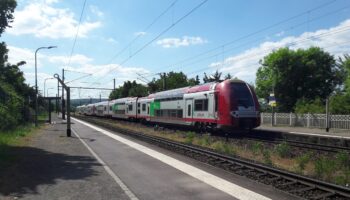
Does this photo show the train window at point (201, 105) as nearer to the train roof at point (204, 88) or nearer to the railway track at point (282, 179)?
the train roof at point (204, 88)

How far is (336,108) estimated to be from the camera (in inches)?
1784

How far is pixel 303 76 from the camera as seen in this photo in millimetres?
77125

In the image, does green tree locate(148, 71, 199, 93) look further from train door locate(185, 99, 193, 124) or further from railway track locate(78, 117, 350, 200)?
railway track locate(78, 117, 350, 200)

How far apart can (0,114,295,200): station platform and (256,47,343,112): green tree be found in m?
62.8

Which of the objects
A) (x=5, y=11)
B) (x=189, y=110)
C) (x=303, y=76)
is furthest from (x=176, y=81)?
(x=5, y=11)

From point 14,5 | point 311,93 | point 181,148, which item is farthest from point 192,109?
point 311,93

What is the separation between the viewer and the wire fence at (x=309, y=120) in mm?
37013

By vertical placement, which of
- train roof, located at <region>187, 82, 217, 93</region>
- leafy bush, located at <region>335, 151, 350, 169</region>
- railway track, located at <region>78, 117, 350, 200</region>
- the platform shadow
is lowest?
the platform shadow

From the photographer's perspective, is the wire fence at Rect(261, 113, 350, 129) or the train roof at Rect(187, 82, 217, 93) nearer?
the train roof at Rect(187, 82, 217, 93)

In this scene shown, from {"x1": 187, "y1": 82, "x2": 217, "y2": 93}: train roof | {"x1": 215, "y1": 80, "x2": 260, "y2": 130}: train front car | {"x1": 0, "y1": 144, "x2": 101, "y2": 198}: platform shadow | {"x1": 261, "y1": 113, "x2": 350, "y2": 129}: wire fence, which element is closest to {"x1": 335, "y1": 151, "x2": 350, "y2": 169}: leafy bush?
{"x1": 0, "y1": 144, "x2": 101, "y2": 198}: platform shadow

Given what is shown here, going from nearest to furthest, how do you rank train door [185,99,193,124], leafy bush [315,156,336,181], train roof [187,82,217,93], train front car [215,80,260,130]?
Result: leafy bush [315,156,336,181], train front car [215,80,260,130], train roof [187,82,217,93], train door [185,99,193,124]

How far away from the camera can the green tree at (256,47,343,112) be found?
76.5m

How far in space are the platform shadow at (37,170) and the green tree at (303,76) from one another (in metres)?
63.2

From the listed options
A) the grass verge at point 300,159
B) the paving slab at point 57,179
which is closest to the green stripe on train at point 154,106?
the grass verge at point 300,159
